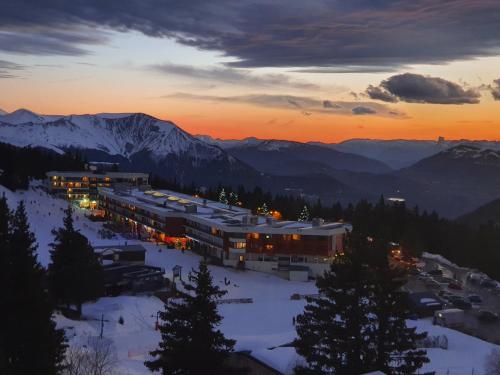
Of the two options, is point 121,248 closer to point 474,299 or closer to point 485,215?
point 474,299

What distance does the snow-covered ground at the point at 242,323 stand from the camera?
1224 inches

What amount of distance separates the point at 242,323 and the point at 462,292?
111ft

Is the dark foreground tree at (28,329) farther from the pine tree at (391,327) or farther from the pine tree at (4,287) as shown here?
the pine tree at (391,327)

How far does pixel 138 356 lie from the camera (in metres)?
31.8

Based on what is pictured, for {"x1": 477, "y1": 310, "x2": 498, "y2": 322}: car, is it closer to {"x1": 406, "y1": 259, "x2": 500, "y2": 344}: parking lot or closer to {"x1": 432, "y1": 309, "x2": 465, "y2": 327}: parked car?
{"x1": 406, "y1": 259, "x2": 500, "y2": 344}: parking lot

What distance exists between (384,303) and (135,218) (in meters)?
72.1

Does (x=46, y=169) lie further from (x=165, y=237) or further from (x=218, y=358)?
(x=218, y=358)

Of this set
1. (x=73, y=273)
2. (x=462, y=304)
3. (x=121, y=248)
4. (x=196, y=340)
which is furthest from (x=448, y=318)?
(x=196, y=340)

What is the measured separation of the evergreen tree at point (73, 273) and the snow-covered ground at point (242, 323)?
171cm

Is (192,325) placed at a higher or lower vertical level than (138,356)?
higher

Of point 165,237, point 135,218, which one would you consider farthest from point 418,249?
point 135,218

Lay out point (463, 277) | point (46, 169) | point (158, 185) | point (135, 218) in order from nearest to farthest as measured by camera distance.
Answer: point (463, 277) < point (135, 218) < point (46, 169) < point (158, 185)

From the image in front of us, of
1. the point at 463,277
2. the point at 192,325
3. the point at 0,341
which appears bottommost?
the point at 463,277

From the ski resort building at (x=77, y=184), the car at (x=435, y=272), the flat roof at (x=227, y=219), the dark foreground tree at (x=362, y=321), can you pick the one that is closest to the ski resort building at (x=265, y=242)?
the flat roof at (x=227, y=219)
